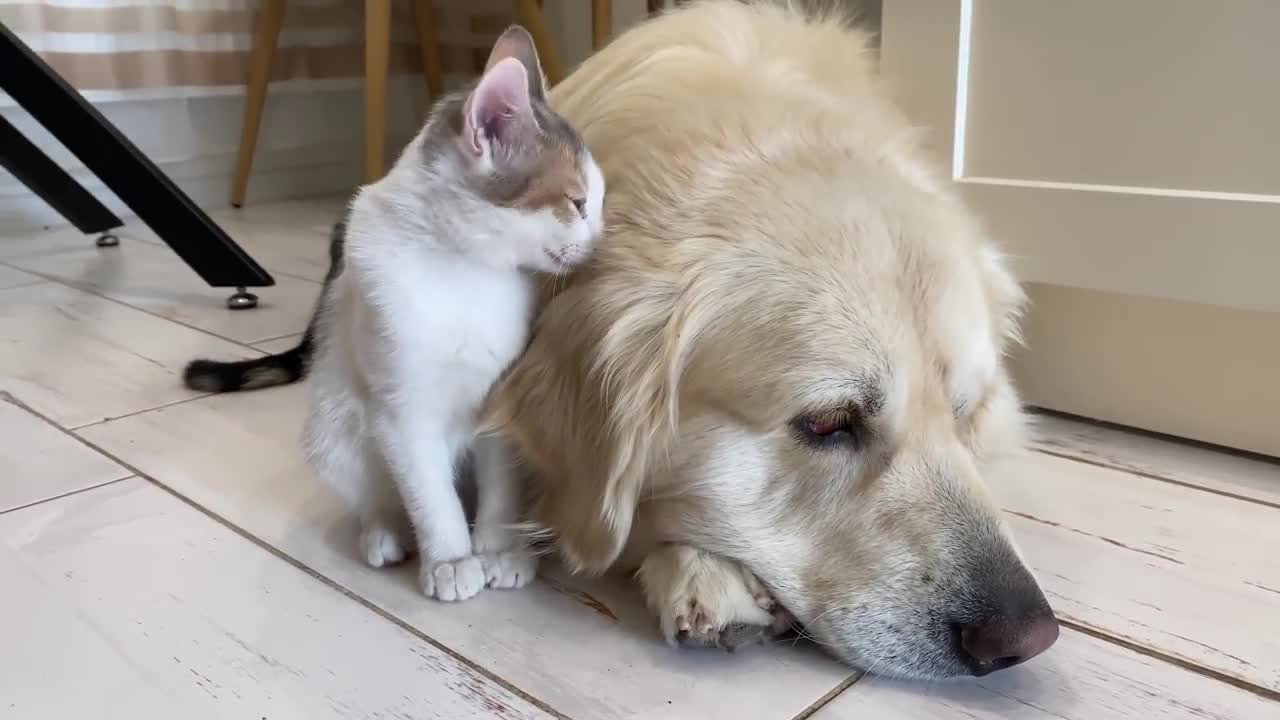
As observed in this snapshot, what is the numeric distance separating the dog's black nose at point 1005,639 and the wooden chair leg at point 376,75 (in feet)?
8.22

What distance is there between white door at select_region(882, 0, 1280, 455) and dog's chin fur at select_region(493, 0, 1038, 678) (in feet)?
1.59

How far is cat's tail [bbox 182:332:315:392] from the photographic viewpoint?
5.80 ft

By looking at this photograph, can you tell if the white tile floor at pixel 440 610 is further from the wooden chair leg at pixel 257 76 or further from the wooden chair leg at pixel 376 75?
the wooden chair leg at pixel 257 76

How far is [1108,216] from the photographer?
1.43 metres

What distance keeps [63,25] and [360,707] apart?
10.1 feet

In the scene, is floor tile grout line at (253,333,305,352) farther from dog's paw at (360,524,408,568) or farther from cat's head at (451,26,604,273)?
cat's head at (451,26,604,273)

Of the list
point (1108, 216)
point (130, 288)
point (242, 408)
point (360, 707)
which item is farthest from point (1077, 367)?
point (130, 288)

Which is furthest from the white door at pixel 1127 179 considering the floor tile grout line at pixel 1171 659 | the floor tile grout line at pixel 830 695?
the floor tile grout line at pixel 830 695

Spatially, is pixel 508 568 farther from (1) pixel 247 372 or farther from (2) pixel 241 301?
(2) pixel 241 301

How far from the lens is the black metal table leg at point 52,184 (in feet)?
Answer: 8.93

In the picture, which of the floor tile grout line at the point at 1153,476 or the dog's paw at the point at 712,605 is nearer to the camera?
the dog's paw at the point at 712,605

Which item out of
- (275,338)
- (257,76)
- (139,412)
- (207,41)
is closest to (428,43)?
(257,76)

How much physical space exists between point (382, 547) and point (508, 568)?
160mm

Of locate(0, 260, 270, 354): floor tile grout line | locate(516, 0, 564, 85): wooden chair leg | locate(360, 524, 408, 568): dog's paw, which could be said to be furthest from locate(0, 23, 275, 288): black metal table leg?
locate(360, 524, 408, 568): dog's paw
